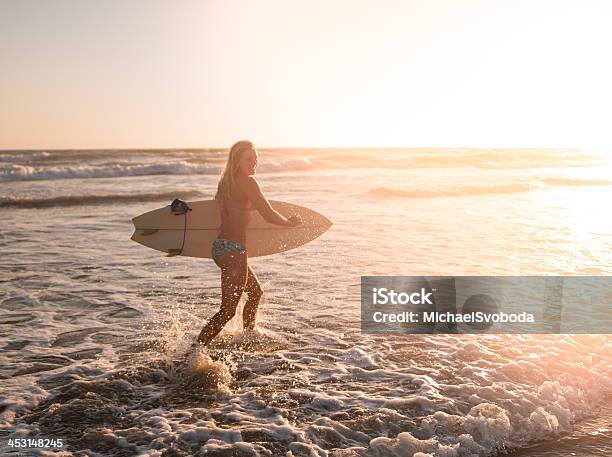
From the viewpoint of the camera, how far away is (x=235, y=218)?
508cm

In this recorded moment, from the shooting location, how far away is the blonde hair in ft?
16.2

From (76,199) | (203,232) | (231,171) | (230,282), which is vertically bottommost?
(76,199)

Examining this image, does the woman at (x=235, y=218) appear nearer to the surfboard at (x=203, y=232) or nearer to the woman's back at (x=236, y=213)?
the woman's back at (x=236, y=213)

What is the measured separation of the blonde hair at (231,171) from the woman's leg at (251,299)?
87 cm

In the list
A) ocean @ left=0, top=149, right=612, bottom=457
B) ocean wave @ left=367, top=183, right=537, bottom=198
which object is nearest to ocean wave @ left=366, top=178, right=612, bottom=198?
ocean wave @ left=367, top=183, right=537, bottom=198

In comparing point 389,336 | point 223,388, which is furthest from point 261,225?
point 223,388

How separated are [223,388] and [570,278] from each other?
5.96 m

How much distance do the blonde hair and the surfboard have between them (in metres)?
1.77

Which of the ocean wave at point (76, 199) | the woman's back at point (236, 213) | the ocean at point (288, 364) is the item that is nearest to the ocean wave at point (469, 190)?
the ocean wave at point (76, 199)

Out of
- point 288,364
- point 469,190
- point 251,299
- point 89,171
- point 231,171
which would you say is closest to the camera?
point 231,171

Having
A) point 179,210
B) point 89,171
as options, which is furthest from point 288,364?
point 89,171

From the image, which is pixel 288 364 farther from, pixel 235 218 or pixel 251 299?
pixel 235 218

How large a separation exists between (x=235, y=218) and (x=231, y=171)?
451 mm

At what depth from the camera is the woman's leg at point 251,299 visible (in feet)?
18.4
